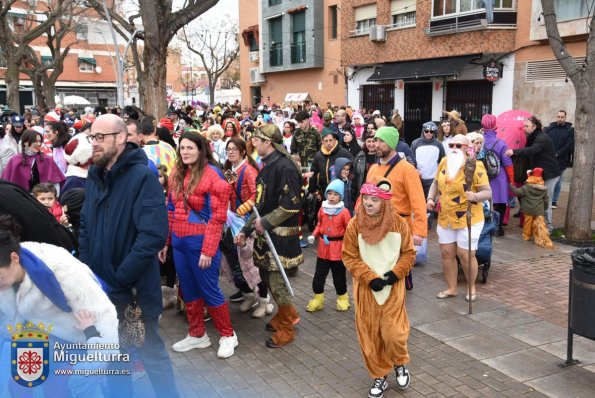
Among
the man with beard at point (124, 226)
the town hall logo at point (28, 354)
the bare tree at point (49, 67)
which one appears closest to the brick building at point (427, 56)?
the bare tree at point (49, 67)

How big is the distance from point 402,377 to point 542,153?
6.54 m

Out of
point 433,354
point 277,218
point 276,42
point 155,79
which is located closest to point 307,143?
point 155,79

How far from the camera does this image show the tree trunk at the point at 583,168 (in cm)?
857

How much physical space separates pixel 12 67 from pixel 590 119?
24.8m

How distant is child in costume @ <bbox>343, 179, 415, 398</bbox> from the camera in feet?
13.6

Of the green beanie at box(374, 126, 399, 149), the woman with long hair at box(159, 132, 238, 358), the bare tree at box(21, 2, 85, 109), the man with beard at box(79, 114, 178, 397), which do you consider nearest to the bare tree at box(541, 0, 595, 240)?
the green beanie at box(374, 126, 399, 149)

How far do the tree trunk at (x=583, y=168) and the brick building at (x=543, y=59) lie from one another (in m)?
8.87

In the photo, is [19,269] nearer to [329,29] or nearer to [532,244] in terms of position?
[532,244]

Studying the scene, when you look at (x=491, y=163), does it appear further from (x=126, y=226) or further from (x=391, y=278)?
(x=126, y=226)

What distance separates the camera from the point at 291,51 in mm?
32906

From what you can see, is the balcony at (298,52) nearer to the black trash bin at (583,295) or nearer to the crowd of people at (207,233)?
the crowd of people at (207,233)

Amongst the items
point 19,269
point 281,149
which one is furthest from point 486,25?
point 19,269

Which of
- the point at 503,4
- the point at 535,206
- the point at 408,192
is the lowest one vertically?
the point at 535,206

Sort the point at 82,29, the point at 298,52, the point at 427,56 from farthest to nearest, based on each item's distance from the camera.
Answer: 1. the point at 82,29
2. the point at 298,52
3. the point at 427,56
